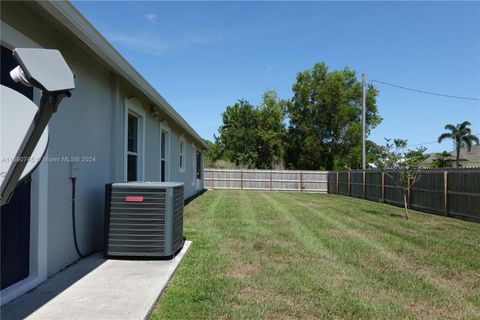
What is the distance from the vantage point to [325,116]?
40594 millimetres

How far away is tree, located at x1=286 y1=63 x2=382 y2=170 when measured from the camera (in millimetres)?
40156

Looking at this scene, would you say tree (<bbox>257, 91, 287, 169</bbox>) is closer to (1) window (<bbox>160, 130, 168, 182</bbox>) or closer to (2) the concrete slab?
(1) window (<bbox>160, 130, 168, 182</bbox>)

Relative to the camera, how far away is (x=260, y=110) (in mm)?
43875

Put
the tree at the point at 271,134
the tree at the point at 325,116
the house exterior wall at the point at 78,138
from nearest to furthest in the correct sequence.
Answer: the house exterior wall at the point at 78,138
the tree at the point at 325,116
the tree at the point at 271,134

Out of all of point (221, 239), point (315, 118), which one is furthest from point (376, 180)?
point (315, 118)

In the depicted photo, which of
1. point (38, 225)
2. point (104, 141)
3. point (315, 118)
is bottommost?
point (38, 225)

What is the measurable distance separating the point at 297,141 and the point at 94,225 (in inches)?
1438

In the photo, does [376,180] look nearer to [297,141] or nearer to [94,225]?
[94,225]

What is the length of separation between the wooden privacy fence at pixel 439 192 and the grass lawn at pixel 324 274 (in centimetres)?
282

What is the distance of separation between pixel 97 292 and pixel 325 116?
3821 centimetres

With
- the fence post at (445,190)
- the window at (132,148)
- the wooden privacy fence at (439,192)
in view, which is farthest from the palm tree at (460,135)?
the window at (132,148)

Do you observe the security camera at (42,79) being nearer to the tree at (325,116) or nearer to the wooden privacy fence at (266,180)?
the wooden privacy fence at (266,180)

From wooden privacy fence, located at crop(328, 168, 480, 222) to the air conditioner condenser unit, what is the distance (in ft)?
32.1

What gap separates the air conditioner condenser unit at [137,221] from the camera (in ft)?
17.7
